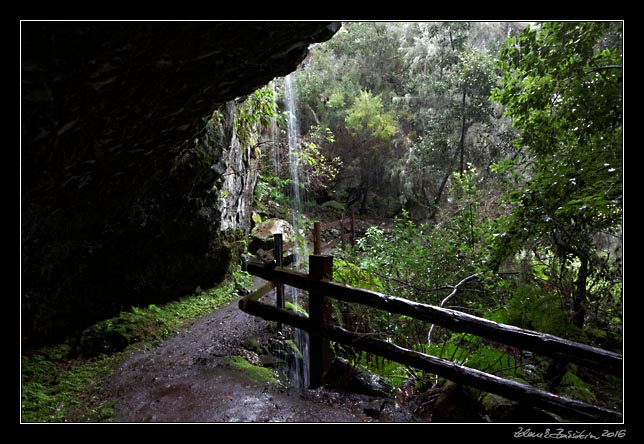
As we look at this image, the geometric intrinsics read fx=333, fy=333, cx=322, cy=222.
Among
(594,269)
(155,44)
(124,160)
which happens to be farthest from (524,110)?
(124,160)

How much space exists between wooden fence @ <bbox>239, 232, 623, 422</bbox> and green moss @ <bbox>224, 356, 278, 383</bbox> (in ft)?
1.94

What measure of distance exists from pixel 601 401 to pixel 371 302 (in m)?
2.62

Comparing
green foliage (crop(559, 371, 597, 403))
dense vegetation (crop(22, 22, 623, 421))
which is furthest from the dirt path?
green foliage (crop(559, 371, 597, 403))

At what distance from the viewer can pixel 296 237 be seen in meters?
13.3

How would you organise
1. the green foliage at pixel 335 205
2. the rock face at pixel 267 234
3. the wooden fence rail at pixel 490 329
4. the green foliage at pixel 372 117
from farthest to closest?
1. the green foliage at pixel 335 205
2. the green foliage at pixel 372 117
3. the rock face at pixel 267 234
4. the wooden fence rail at pixel 490 329

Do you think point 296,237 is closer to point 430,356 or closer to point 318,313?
point 318,313

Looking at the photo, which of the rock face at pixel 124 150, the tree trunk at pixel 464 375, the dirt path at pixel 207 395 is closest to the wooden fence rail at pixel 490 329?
the tree trunk at pixel 464 375

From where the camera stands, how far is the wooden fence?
229 cm

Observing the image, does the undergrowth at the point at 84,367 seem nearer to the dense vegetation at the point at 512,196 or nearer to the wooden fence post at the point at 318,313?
the wooden fence post at the point at 318,313

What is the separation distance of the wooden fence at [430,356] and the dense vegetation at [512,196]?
1.75ft

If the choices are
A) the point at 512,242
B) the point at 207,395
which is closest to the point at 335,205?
the point at 512,242

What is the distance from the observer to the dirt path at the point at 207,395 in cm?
323

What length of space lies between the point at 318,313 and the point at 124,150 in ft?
9.28

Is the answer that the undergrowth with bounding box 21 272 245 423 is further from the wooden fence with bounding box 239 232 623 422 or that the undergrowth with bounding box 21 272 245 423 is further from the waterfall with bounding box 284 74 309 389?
the waterfall with bounding box 284 74 309 389
